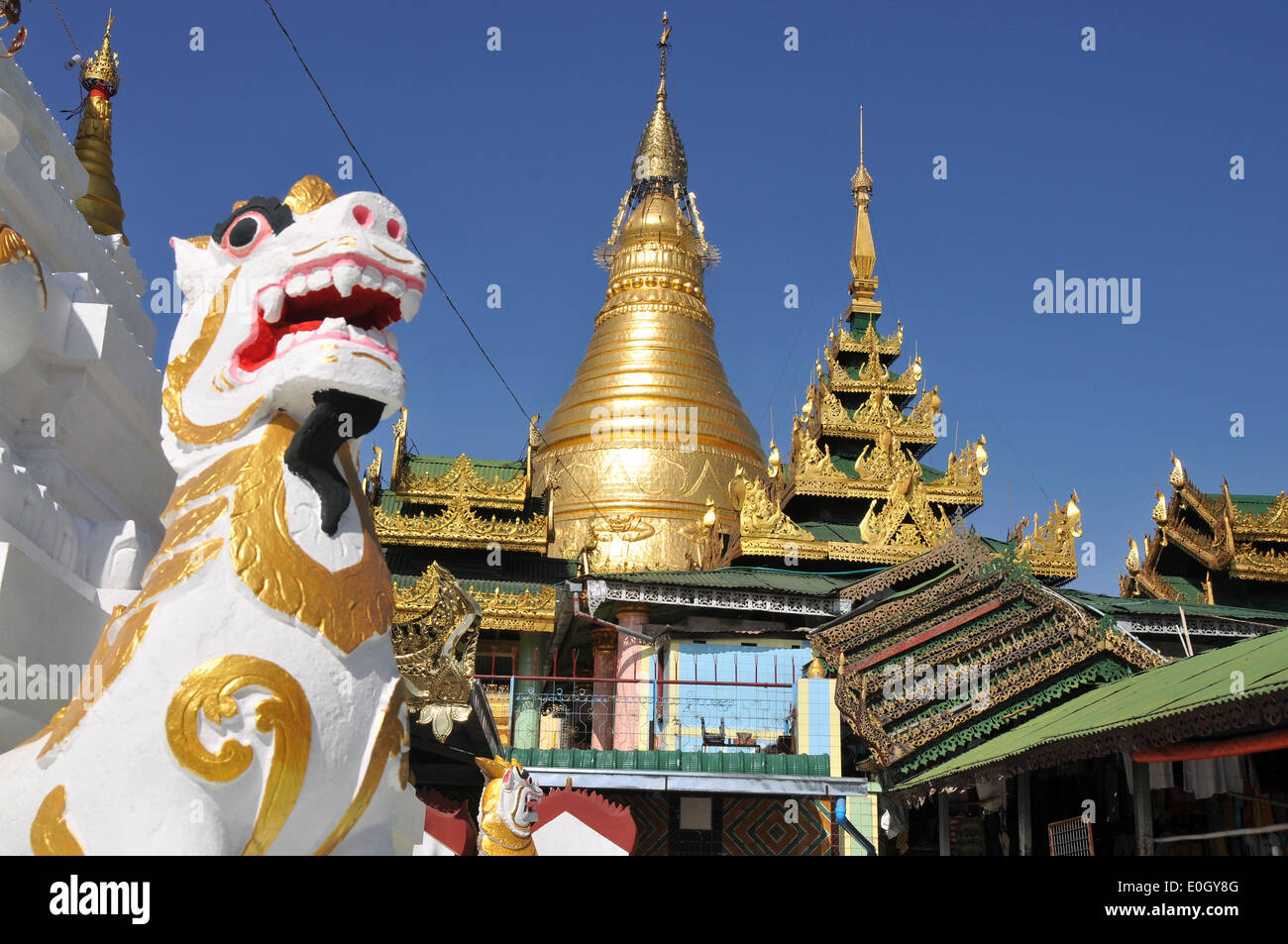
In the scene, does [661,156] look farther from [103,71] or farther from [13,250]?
[13,250]

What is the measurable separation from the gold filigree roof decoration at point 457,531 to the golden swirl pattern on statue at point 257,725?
18.8 metres

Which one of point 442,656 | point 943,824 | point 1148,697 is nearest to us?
point 442,656

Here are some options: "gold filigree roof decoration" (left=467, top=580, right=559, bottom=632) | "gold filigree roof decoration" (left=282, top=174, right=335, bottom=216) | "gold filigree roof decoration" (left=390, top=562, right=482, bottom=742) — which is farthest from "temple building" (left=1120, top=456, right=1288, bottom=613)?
"gold filigree roof decoration" (left=282, top=174, right=335, bottom=216)

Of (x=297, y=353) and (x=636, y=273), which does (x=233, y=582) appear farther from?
(x=636, y=273)

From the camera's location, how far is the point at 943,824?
13664 millimetres

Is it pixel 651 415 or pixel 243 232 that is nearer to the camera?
pixel 243 232

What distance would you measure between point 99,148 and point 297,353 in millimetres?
7891

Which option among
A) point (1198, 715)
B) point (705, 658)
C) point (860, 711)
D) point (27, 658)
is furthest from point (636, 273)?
point (27, 658)

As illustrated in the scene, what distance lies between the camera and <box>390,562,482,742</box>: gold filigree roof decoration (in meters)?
6.32

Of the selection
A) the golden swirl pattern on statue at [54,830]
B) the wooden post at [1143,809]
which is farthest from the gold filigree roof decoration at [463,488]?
the golden swirl pattern on statue at [54,830]

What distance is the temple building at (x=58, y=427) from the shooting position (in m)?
4.45

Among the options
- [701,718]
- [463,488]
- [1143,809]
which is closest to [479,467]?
[463,488]

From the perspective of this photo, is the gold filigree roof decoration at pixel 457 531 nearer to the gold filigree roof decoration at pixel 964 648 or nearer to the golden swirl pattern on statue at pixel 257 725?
the gold filigree roof decoration at pixel 964 648

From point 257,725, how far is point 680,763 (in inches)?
437
